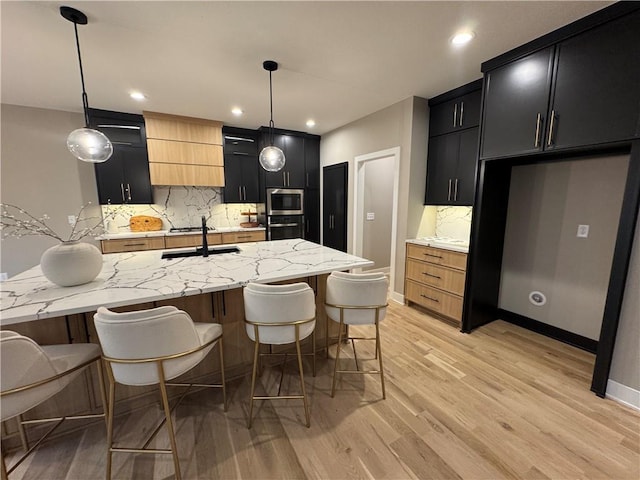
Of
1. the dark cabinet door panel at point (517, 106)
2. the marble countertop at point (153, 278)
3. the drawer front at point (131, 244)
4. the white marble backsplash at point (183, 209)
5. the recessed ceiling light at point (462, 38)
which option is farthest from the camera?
the white marble backsplash at point (183, 209)

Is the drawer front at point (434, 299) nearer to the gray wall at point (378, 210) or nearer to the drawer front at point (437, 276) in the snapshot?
the drawer front at point (437, 276)

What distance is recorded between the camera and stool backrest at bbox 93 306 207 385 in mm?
1183

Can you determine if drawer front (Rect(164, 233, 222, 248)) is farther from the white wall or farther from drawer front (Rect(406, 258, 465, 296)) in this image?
drawer front (Rect(406, 258, 465, 296))

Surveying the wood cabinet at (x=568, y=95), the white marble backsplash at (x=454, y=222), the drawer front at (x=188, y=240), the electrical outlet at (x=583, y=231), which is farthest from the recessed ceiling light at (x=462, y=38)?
the drawer front at (x=188, y=240)

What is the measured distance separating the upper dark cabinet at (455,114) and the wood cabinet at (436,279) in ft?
4.73

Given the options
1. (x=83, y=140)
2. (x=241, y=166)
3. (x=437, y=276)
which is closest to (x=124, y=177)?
(x=241, y=166)

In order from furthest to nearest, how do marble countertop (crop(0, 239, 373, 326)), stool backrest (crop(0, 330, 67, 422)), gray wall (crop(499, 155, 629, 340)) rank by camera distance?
gray wall (crop(499, 155, 629, 340)), marble countertop (crop(0, 239, 373, 326)), stool backrest (crop(0, 330, 67, 422))

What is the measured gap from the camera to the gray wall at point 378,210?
180 inches

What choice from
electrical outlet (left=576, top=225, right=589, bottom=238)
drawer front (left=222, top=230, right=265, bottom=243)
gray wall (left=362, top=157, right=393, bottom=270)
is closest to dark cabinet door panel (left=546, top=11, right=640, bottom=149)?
electrical outlet (left=576, top=225, right=589, bottom=238)

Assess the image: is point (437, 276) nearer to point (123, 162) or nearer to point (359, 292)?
point (359, 292)

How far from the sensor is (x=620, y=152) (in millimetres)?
2148

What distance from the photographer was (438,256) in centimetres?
302

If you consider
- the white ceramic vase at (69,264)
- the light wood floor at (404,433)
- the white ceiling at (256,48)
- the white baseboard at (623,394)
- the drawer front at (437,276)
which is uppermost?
the white ceiling at (256,48)

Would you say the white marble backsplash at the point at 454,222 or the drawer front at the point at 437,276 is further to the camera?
the white marble backsplash at the point at 454,222
